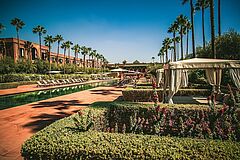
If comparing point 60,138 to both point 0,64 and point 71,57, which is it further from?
point 71,57

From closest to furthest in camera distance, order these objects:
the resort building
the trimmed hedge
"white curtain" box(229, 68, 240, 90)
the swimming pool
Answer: the trimmed hedge → "white curtain" box(229, 68, 240, 90) → the swimming pool → the resort building

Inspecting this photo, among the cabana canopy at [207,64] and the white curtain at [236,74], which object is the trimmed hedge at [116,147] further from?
the white curtain at [236,74]

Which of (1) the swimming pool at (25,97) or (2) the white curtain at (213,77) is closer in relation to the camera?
(2) the white curtain at (213,77)

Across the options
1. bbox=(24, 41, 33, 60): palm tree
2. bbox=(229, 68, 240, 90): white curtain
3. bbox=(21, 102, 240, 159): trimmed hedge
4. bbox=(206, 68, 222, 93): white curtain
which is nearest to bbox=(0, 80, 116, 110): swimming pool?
bbox=(21, 102, 240, 159): trimmed hedge

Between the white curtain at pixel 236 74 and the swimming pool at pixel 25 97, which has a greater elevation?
the white curtain at pixel 236 74

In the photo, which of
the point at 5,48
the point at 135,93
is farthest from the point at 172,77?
the point at 5,48

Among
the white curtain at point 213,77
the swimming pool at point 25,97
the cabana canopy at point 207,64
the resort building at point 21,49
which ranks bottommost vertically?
the swimming pool at point 25,97

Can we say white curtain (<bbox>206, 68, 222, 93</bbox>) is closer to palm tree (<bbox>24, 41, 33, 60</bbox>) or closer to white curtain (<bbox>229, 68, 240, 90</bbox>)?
white curtain (<bbox>229, 68, 240, 90</bbox>)

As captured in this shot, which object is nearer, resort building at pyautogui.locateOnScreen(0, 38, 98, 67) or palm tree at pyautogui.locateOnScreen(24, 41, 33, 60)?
resort building at pyautogui.locateOnScreen(0, 38, 98, 67)

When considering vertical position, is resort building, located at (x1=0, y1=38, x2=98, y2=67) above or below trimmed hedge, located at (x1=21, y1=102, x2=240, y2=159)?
above

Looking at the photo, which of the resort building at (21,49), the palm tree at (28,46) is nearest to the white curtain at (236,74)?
the resort building at (21,49)

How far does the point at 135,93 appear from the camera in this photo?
9.77 m

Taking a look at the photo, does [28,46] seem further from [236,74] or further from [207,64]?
[236,74]

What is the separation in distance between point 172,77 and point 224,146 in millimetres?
4981
